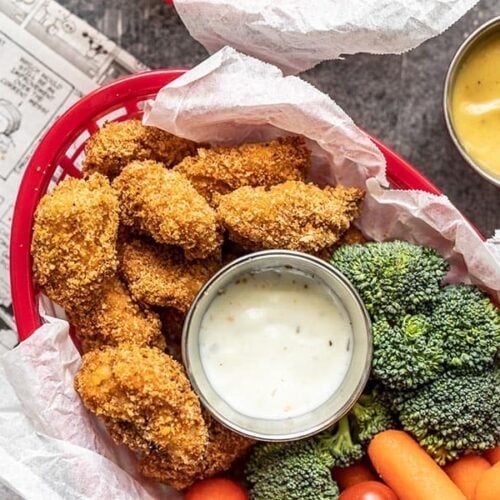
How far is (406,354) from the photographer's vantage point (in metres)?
1.41

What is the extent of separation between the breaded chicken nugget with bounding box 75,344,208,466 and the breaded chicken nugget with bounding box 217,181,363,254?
0.74 feet

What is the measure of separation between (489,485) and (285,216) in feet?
1.60

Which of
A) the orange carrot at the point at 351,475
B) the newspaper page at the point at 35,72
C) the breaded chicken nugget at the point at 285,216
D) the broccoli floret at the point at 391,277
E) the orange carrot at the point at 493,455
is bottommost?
the orange carrot at the point at 493,455

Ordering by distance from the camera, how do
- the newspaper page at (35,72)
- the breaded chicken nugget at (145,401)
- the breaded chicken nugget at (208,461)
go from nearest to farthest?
the breaded chicken nugget at (145,401) → the breaded chicken nugget at (208,461) → the newspaper page at (35,72)

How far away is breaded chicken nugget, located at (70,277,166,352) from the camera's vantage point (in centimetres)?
140

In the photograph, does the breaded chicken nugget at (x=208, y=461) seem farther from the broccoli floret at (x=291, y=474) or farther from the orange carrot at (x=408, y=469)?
the orange carrot at (x=408, y=469)

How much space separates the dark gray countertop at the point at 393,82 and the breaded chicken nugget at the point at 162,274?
37cm

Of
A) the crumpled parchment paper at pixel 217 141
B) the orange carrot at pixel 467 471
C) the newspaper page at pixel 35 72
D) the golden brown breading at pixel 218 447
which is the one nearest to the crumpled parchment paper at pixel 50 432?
the crumpled parchment paper at pixel 217 141

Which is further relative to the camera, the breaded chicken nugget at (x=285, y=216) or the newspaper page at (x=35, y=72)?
the newspaper page at (x=35, y=72)

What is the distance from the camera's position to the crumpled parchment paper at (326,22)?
142 centimetres

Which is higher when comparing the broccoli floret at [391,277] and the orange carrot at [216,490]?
the broccoli floret at [391,277]

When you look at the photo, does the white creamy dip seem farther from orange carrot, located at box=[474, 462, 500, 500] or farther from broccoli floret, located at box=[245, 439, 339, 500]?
orange carrot, located at box=[474, 462, 500, 500]

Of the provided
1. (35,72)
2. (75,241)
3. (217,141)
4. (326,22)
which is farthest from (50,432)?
(326,22)

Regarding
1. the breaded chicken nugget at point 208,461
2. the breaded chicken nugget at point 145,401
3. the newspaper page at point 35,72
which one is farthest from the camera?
the newspaper page at point 35,72
